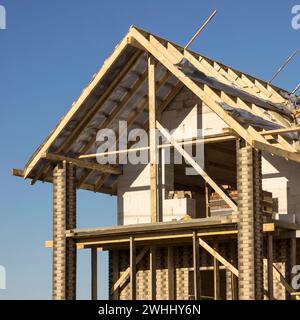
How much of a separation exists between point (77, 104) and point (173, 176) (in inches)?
185

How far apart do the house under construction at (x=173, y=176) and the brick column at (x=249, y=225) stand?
34 millimetres

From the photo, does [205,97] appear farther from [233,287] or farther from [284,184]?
[233,287]

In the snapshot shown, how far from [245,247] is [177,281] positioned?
6808mm

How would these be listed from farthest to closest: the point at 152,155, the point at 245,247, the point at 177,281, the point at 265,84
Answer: the point at 265,84 → the point at 177,281 → the point at 152,155 → the point at 245,247

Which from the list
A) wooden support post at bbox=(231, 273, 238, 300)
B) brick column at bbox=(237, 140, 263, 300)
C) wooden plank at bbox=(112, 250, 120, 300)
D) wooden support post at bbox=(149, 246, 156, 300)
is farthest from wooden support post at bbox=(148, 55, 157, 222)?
wooden plank at bbox=(112, 250, 120, 300)

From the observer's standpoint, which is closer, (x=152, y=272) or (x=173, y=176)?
(x=152, y=272)

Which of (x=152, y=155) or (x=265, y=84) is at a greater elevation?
(x=265, y=84)

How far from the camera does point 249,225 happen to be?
1248 inches

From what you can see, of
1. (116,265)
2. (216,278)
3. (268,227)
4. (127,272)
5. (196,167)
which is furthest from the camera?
(116,265)

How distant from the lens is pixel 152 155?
34.9m

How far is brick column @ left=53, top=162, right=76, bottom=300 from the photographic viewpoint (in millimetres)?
36188

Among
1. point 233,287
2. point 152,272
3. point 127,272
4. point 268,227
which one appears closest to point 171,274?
point 152,272
